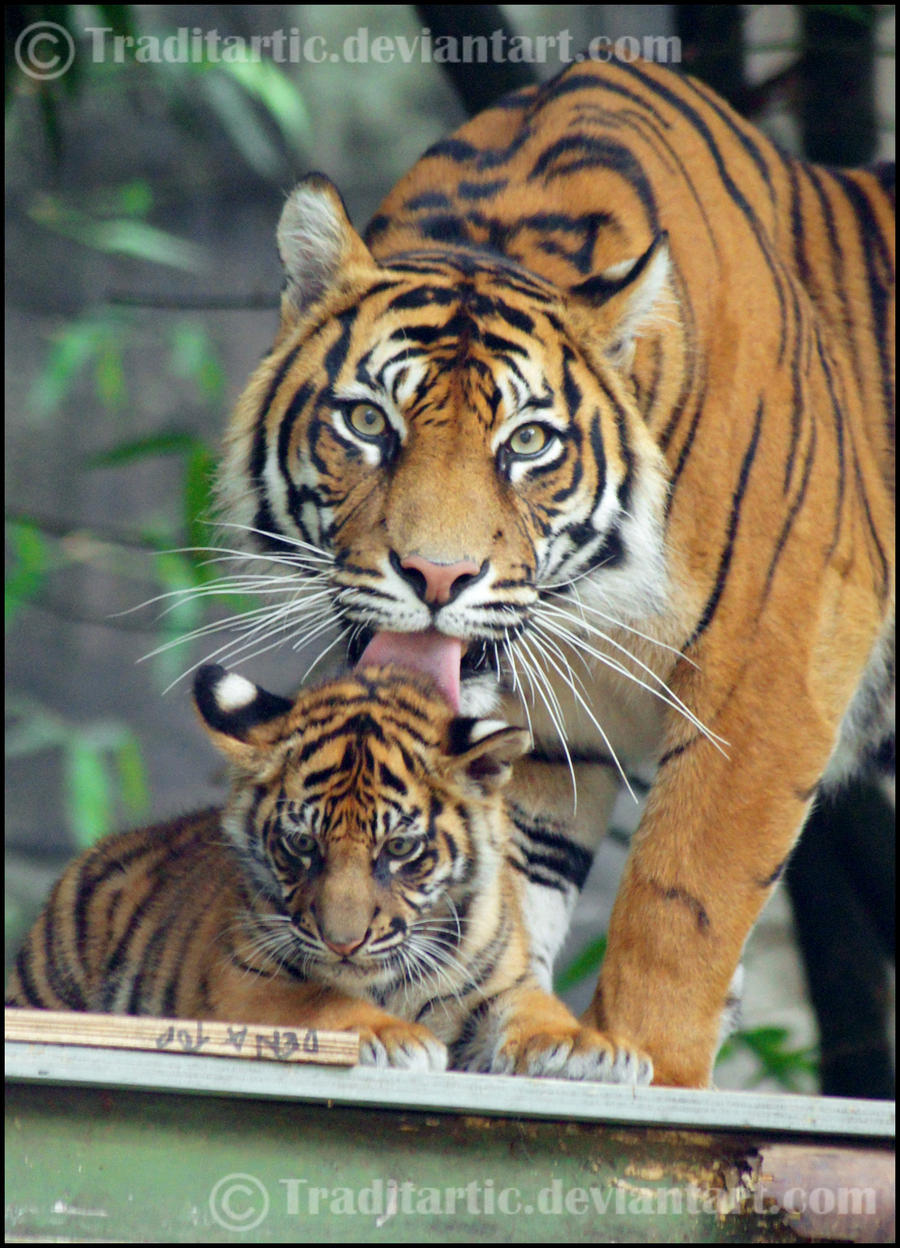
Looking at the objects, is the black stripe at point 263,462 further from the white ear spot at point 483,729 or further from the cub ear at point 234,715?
the white ear spot at point 483,729

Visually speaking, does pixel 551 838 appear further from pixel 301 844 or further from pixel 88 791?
pixel 88 791

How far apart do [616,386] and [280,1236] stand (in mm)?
1242

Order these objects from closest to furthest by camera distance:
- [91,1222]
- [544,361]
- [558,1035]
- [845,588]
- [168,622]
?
1. [91,1222]
2. [558,1035]
3. [544,361]
4. [845,588]
5. [168,622]

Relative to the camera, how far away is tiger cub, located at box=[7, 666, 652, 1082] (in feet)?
5.76

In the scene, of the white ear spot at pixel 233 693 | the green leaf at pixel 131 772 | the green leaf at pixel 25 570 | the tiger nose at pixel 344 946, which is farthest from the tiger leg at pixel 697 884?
the green leaf at pixel 25 570

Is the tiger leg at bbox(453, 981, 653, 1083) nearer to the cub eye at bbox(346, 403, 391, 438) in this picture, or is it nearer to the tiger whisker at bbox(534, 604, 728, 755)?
the tiger whisker at bbox(534, 604, 728, 755)

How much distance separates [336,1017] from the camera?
1.78 metres

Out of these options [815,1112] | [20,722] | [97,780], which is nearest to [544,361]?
[815,1112]

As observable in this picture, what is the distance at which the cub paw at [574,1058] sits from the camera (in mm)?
1775

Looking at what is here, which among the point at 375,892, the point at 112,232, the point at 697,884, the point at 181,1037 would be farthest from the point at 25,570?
the point at 181,1037

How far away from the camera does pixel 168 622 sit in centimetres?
437

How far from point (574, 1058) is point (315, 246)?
1.19 meters

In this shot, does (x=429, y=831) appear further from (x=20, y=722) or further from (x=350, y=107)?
(x=350, y=107)

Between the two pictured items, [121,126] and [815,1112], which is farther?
[121,126]
